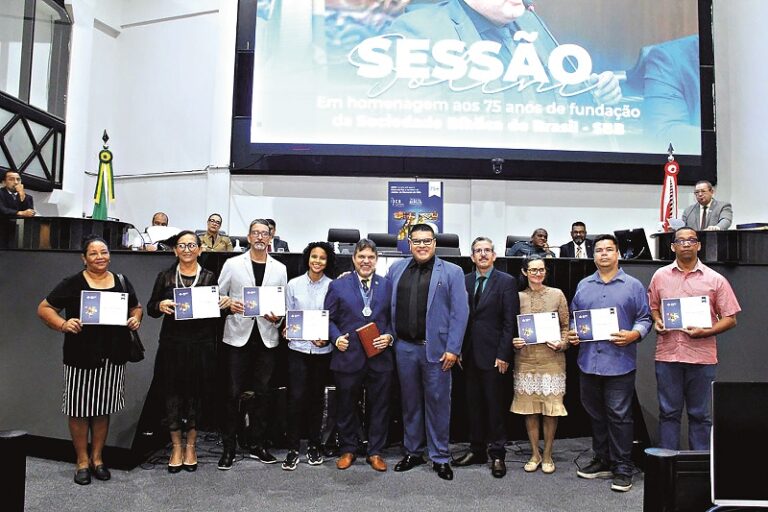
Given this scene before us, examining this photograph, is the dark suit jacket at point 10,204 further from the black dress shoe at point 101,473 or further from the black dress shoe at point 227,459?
the black dress shoe at point 227,459

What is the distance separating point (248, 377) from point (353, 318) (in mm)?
824

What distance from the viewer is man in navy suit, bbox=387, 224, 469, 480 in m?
3.83

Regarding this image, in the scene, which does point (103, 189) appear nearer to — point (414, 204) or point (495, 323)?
point (414, 204)

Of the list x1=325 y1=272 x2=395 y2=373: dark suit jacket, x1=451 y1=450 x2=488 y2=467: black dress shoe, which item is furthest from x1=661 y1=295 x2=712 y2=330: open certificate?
x1=325 y1=272 x2=395 y2=373: dark suit jacket

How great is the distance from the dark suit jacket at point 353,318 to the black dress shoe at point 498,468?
3.02ft

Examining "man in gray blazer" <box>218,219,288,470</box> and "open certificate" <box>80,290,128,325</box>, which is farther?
"man in gray blazer" <box>218,219,288,470</box>

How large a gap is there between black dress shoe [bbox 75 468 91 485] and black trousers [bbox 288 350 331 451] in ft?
3.99

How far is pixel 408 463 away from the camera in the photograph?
387 centimetres

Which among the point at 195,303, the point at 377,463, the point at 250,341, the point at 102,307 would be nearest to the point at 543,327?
the point at 377,463

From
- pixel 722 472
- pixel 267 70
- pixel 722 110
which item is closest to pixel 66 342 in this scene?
pixel 722 472

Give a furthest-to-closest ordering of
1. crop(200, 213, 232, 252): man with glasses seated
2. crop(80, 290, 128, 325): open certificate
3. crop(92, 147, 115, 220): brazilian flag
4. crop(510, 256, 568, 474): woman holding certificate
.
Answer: crop(92, 147, 115, 220): brazilian flag < crop(200, 213, 232, 252): man with glasses seated < crop(510, 256, 568, 474): woman holding certificate < crop(80, 290, 128, 325): open certificate

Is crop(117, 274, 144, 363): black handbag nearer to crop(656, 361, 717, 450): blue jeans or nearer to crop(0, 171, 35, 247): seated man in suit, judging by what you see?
crop(0, 171, 35, 247): seated man in suit

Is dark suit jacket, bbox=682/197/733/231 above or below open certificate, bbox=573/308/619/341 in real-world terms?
above

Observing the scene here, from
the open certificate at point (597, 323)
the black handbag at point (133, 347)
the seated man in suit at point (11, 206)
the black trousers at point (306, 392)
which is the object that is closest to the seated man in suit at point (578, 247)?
the open certificate at point (597, 323)
